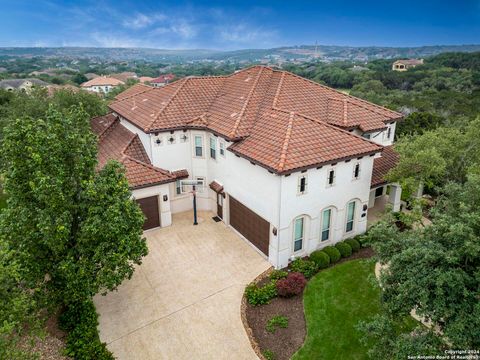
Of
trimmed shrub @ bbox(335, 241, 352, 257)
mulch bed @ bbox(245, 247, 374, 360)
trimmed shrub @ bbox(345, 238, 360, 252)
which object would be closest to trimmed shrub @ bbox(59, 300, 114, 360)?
mulch bed @ bbox(245, 247, 374, 360)

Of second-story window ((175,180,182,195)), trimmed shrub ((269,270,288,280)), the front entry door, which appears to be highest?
second-story window ((175,180,182,195))

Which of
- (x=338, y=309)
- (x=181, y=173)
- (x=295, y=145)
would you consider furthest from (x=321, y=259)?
(x=181, y=173)

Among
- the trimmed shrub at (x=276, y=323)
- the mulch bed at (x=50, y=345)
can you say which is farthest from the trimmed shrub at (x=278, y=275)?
the mulch bed at (x=50, y=345)

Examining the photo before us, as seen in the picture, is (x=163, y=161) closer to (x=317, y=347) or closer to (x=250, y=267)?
(x=250, y=267)

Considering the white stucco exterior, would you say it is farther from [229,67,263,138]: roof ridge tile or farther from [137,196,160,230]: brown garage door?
[229,67,263,138]: roof ridge tile

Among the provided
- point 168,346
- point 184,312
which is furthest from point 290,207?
point 168,346

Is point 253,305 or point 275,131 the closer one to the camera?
point 253,305
